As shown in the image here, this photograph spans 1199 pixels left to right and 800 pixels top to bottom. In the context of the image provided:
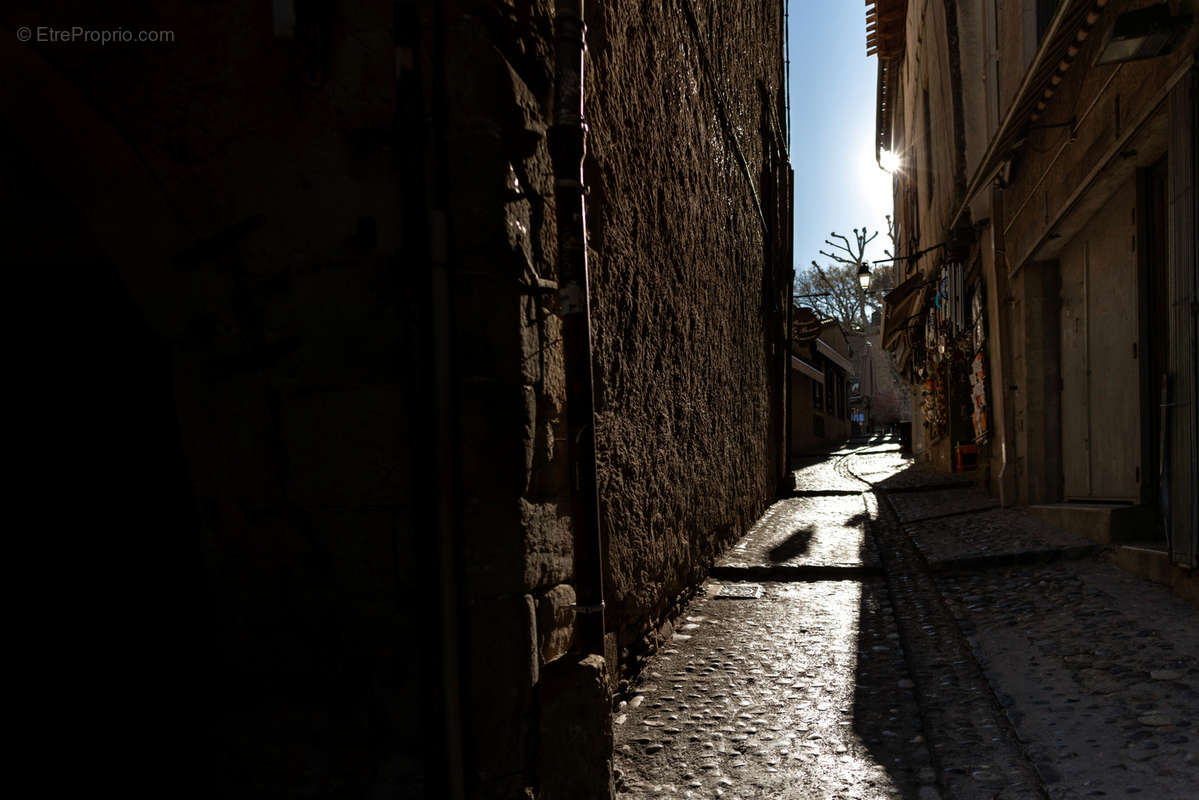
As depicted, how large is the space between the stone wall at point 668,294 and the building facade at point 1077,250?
81.1 inches

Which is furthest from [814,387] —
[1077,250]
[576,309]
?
[576,309]

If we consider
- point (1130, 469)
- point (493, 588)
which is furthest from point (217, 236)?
point (1130, 469)

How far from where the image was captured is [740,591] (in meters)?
4.71

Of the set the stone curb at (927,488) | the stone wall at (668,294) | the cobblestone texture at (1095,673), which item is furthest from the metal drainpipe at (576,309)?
the stone curb at (927,488)

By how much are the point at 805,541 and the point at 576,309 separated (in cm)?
439

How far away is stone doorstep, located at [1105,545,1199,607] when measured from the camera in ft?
11.8

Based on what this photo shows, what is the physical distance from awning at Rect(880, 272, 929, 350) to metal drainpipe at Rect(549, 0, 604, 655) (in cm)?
1087

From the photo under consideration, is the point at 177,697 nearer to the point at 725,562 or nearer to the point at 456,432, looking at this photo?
the point at 456,432

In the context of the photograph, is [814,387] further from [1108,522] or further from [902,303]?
[1108,522]

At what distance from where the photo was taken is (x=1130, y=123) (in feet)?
14.2

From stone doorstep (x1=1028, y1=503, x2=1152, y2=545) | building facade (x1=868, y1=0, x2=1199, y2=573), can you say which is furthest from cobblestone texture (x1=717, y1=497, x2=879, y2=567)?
building facade (x1=868, y1=0, x2=1199, y2=573)

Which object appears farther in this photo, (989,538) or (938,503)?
(938,503)

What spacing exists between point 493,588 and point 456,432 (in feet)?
1.32

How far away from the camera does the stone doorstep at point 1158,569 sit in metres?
3.61
